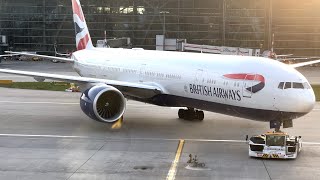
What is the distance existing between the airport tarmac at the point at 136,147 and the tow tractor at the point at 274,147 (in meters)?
0.30

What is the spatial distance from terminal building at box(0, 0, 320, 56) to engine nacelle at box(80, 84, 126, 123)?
65.9 metres

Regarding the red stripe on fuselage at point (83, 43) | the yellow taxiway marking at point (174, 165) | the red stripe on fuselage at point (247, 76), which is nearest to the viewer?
the yellow taxiway marking at point (174, 165)

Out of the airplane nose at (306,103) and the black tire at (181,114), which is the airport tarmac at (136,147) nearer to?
the black tire at (181,114)

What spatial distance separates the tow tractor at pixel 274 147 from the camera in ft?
59.5

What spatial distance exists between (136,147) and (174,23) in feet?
239

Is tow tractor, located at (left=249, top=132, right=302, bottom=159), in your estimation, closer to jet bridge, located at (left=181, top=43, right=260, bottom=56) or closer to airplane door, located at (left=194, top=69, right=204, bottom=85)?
airplane door, located at (left=194, top=69, right=204, bottom=85)

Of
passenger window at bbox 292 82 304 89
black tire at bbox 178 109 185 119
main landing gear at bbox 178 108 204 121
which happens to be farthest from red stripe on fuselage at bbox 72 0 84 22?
passenger window at bbox 292 82 304 89

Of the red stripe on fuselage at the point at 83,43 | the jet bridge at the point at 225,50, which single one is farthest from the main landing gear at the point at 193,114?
the jet bridge at the point at 225,50

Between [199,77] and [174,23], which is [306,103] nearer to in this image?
[199,77]

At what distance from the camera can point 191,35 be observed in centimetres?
9150

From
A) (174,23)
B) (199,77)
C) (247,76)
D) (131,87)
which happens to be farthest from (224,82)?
(174,23)

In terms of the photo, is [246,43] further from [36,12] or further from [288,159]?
[288,159]

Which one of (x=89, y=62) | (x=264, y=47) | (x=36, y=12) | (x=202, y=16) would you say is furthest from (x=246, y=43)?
(x=89, y=62)

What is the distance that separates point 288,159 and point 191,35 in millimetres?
74315
